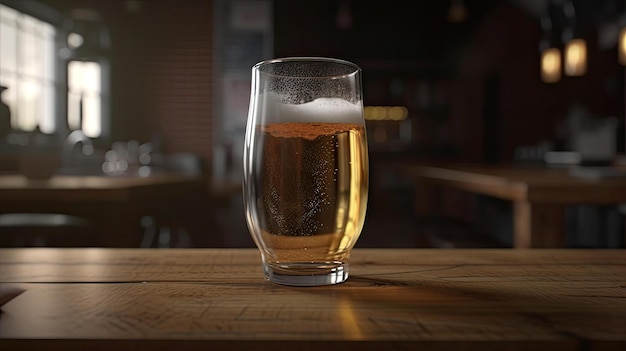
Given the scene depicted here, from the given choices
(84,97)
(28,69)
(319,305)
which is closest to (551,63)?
(28,69)

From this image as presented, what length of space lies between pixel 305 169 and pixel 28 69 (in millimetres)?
4709

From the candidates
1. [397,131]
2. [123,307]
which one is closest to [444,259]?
[123,307]

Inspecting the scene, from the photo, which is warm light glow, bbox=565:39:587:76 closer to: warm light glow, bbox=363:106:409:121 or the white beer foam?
the white beer foam

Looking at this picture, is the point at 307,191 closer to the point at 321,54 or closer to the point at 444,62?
the point at 321,54

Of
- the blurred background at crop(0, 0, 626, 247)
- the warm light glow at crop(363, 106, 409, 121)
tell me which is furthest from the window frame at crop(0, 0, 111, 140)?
the warm light glow at crop(363, 106, 409, 121)

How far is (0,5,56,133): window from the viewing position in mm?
4270

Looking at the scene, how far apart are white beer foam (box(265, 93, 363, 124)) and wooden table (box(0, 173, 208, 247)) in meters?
1.62

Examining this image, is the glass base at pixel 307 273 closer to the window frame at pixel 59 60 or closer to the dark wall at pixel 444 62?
the window frame at pixel 59 60

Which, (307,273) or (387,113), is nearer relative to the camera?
(307,273)

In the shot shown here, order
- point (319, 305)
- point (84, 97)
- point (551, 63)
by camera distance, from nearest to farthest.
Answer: point (319, 305), point (551, 63), point (84, 97)

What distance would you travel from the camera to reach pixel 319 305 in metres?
0.44

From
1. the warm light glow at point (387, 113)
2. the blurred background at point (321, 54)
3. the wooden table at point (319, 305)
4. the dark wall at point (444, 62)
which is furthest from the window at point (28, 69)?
the warm light glow at point (387, 113)

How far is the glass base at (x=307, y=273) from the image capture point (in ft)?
1.69

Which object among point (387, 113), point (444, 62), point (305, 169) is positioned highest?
point (444, 62)
